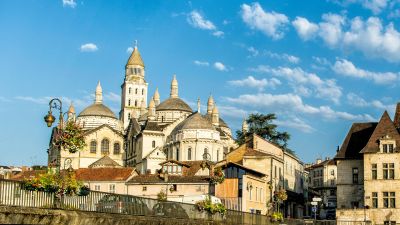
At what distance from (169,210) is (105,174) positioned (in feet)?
177

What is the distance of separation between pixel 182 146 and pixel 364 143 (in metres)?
50.0

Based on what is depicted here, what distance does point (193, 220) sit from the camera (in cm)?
3528

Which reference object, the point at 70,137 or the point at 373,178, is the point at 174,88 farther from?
the point at 70,137

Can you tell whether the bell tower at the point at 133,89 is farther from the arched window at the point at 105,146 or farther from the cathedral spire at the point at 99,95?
the arched window at the point at 105,146

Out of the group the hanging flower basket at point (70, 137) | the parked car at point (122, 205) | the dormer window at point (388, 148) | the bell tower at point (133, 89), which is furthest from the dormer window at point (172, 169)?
the bell tower at point (133, 89)

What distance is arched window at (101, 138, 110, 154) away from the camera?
13325cm

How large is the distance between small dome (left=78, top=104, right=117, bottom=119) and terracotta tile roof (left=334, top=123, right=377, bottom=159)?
289ft

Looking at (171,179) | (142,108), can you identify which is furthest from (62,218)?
(142,108)

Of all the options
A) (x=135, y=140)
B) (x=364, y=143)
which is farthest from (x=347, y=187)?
(x=135, y=140)

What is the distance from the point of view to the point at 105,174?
86500 millimetres

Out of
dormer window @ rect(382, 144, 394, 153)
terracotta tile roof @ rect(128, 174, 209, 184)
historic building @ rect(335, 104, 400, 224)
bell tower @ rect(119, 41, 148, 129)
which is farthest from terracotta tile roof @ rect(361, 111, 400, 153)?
bell tower @ rect(119, 41, 148, 129)

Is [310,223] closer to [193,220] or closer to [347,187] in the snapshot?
[347,187]

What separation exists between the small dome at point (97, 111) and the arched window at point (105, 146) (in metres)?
16.7

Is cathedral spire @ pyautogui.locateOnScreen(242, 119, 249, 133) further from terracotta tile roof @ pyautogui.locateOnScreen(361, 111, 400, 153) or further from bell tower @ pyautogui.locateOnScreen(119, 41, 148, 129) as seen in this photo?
terracotta tile roof @ pyautogui.locateOnScreen(361, 111, 400, 153)
